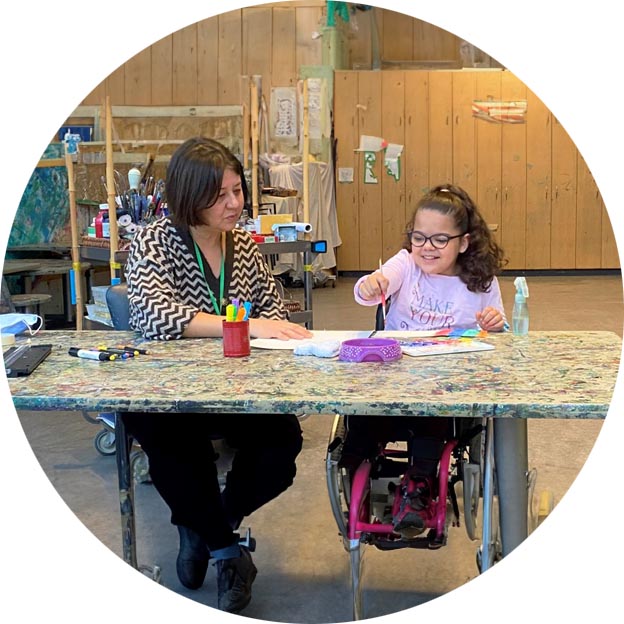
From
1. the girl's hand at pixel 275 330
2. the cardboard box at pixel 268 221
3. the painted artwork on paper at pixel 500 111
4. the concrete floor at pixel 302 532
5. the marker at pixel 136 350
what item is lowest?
the concrete floor at pixel 302 532

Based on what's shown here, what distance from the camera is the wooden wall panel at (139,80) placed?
9562mm

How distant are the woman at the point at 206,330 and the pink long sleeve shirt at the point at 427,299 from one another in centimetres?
35

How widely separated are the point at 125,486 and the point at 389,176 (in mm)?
7682

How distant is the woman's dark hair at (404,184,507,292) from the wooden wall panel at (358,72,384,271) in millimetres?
6993

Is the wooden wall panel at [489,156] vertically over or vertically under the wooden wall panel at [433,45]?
under

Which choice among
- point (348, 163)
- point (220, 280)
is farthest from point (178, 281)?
point (348, 163)

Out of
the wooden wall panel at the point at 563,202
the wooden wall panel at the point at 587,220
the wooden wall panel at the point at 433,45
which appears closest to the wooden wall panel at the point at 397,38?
the wooden wall panel at the point at 433,45

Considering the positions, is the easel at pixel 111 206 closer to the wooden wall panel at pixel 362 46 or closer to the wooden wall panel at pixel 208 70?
the wooden wall panel at pixel 208 70

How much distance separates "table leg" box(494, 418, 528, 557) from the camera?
2.06 metres

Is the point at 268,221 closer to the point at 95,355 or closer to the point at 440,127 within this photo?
the point at 95,355

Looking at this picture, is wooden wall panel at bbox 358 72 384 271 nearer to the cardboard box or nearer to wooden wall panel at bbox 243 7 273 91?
wooden wall panel at bbox 243 7 273 91

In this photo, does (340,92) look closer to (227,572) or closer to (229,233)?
(229,233)

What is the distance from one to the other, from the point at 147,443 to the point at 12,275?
4.56 meters

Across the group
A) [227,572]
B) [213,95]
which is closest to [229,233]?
[227,572]
